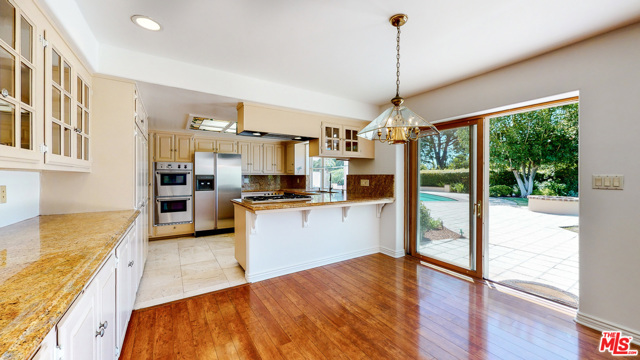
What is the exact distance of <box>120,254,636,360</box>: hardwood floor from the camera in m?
1.73

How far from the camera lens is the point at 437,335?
1.90 metres

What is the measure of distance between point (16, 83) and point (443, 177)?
378 centimetres

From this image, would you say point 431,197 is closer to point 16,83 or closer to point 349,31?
point 349,31

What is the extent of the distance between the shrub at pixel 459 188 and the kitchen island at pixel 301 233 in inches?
32.8

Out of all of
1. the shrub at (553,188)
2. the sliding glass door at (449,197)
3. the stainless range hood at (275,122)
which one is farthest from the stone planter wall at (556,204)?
the stainless range hood at (275,122)

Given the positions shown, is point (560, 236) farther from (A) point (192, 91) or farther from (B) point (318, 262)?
(A) point (192, 91)

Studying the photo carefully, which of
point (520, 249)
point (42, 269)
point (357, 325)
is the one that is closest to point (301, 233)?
point (357, 325)

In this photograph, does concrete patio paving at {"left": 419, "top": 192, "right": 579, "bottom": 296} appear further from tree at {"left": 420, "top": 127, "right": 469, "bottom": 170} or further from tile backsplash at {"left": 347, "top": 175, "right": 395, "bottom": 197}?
tile backsplash at {"left": 347, "top": 175, "right": 395, "bottom": 197}

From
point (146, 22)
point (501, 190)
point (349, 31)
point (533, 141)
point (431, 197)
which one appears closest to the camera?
point (146, 22)

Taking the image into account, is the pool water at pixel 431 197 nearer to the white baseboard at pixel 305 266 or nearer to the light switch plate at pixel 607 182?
the white baseboard at pixel 305 266

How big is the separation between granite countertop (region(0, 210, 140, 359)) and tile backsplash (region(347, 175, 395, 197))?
3158 millimetres

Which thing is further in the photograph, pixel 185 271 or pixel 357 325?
pixel 185 271

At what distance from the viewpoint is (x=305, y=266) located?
3.22 meters

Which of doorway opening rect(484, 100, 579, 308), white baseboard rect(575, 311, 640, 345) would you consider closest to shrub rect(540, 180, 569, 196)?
doorway opening rect(484, 100, 579, 308)
